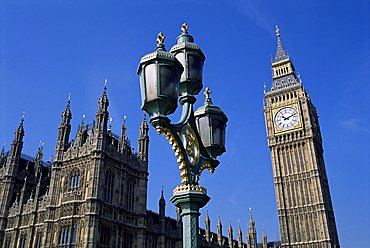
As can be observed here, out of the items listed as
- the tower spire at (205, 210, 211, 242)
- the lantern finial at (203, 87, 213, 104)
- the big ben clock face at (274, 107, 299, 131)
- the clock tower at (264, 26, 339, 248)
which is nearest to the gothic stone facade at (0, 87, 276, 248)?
the tower spire at (205, 210, 211, 242)

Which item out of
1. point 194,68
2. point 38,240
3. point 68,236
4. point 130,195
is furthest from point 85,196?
point 194,68

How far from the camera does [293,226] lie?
6141cm

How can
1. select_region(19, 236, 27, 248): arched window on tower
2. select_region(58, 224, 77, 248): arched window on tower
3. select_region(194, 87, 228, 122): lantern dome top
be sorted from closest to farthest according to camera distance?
select_region(194, 87, 228, 122): lantern dome top < select_region(58, 224, 77, 248): arched window on tower < select_region(19, 236, 27, 248): arched window on tower

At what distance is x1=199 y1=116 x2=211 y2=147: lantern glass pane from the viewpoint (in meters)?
8.47

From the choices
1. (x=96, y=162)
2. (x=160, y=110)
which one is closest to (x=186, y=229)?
(x=160, y=110)

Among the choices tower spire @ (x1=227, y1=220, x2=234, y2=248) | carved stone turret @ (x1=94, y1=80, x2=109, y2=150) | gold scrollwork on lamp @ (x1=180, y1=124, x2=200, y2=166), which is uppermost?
carved stone turret @ (x1=94, y1=80, x2=109, y2=150)

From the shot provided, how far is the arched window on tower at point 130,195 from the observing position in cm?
3562

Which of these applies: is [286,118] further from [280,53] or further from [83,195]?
[83,195]

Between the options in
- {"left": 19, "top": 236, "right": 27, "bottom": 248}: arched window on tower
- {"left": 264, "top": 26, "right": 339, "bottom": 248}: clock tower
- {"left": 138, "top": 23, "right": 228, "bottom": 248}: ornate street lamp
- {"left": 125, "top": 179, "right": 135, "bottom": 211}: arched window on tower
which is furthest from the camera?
{"left": 264, "top": 26, "right": 339, "bottom": 248}: clock tower

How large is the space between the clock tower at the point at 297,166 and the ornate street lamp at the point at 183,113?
56646 mm

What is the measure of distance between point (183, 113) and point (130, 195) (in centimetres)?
2958

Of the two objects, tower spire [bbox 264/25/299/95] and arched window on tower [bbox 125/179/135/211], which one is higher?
tower spire [bbox 264/25/299/95]

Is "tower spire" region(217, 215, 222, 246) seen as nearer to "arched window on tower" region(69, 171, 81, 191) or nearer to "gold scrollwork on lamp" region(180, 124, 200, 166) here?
"arched window on tower" region(69, 171, 81, 191)

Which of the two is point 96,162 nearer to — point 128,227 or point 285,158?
point 128,227
